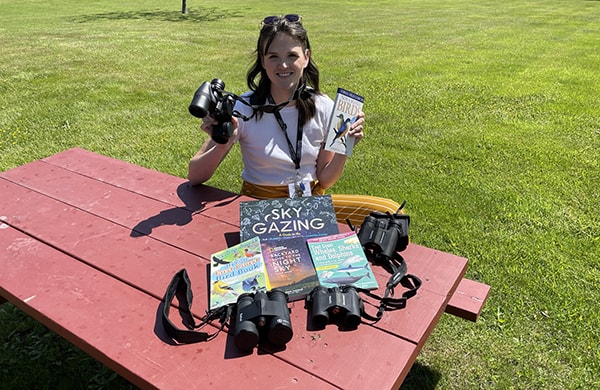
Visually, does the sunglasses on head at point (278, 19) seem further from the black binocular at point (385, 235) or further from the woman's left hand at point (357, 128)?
the black binocular at point (385, 235)

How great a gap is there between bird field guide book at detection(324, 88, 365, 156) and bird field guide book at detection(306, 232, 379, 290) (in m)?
0.45

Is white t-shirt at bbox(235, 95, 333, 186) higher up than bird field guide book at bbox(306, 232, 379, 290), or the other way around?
white t-shirt at bbox(235, 95, 333, 186)

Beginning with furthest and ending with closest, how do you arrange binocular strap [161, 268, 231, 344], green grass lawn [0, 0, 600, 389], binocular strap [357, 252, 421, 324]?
green grass lawn [0, 0, 600, 389] → binocular strap [357, 252, 421, 324] → binocular strap [161, 268, 231, 344]

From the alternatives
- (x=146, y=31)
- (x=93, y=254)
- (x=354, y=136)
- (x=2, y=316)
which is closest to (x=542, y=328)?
(x=354, y=136)

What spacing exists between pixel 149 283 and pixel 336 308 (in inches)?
28.5

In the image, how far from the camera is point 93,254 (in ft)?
6.94

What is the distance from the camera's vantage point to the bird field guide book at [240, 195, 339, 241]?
210 cm

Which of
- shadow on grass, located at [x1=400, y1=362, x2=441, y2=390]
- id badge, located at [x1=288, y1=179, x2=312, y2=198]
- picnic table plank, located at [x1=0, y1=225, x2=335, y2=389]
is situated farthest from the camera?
shadow on grass, located at [x1=400, y1=362, x2=441, y2=390]

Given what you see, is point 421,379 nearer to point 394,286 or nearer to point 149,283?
point 394,286

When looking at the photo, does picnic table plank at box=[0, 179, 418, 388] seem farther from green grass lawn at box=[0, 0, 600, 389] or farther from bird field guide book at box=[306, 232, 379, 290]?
green grass lawn at box=[0, 0, 600, 389]

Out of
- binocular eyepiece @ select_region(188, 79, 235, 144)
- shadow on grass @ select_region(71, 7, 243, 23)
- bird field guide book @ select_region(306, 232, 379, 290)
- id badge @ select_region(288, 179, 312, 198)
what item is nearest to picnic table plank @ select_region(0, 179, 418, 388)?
bird field guide book @ select_region(306, 232, 379, 290)

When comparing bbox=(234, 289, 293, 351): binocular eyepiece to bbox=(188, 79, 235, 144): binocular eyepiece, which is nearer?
bbox=(234, 289, 293, 351): binocular eyepiece

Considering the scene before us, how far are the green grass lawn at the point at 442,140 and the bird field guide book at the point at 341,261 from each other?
109 cm

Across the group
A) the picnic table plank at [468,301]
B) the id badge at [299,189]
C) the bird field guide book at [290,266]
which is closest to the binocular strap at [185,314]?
the bird field guide book at [290,266]
